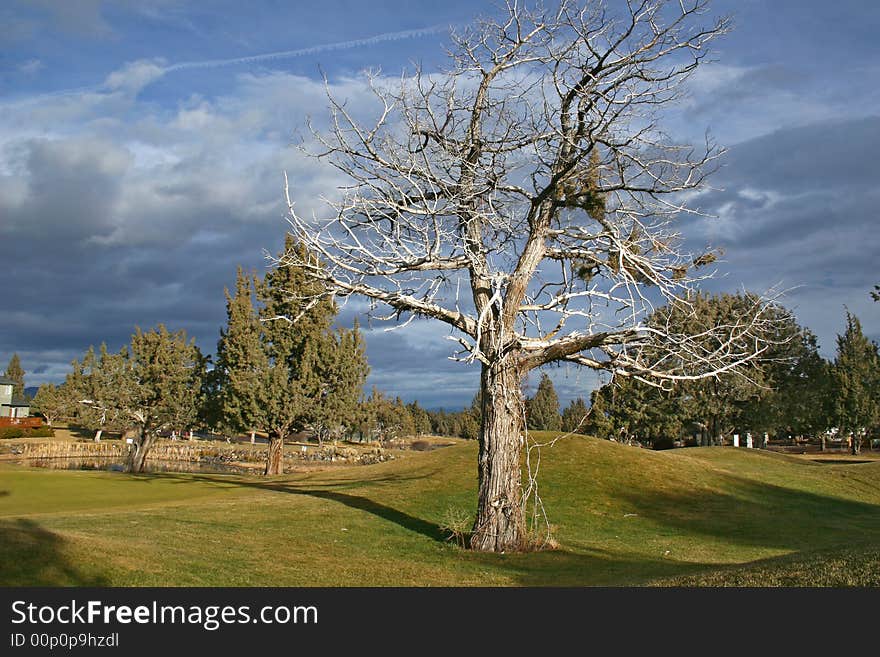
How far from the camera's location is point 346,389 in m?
44.5

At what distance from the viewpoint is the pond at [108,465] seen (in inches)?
1724

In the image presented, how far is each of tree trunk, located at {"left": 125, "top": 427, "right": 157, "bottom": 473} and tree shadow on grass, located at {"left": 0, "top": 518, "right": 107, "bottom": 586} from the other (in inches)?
1068

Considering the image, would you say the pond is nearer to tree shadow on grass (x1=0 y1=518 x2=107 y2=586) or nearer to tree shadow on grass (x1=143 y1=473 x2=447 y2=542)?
tree shadow on grass (x1=143 y1=473 x2=447 y2=542)

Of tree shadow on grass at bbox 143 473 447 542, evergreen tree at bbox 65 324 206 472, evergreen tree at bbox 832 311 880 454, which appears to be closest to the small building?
evergreen tree at bbox 65 324 206 472

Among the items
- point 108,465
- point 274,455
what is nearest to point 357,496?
point 274,455

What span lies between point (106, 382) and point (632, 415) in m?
39.1

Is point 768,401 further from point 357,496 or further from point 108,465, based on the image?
point 108,465

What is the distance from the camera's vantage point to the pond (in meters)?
43.8

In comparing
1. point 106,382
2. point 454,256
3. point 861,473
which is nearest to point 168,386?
point 106,382

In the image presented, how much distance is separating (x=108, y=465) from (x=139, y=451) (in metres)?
12.1

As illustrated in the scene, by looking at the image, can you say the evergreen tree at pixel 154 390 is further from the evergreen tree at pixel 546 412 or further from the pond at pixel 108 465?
the evergreen tree at pixel 546 412

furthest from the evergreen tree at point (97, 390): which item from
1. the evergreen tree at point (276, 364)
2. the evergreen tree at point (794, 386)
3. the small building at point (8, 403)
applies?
the evergreen tree at point (794, 386)

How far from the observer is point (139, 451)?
122ft

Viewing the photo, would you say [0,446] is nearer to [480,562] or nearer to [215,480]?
[215,480]
